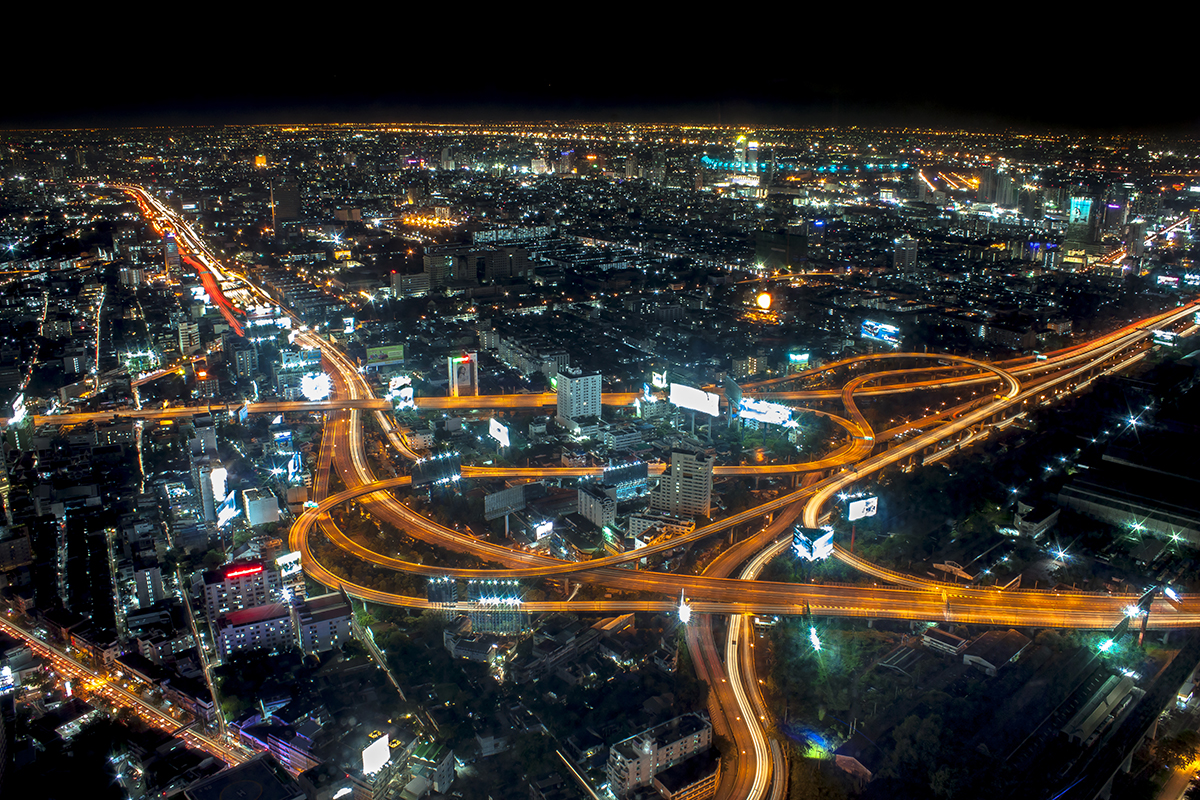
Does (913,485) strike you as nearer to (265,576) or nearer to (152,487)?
(265,576)

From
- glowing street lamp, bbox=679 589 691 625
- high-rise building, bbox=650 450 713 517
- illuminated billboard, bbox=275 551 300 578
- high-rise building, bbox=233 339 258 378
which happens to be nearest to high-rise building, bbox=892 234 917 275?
high-rise building, bbox=650 450 713 517

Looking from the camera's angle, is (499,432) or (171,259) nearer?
(499,432)

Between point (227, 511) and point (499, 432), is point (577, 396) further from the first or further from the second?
point (227, 511)

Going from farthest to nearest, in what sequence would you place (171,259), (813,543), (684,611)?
(171,259) → (813,543) → (684,611)

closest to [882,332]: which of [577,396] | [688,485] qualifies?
[577,396]

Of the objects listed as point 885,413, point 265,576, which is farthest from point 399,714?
point 885,413

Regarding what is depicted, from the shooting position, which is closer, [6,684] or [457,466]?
[6,684]
